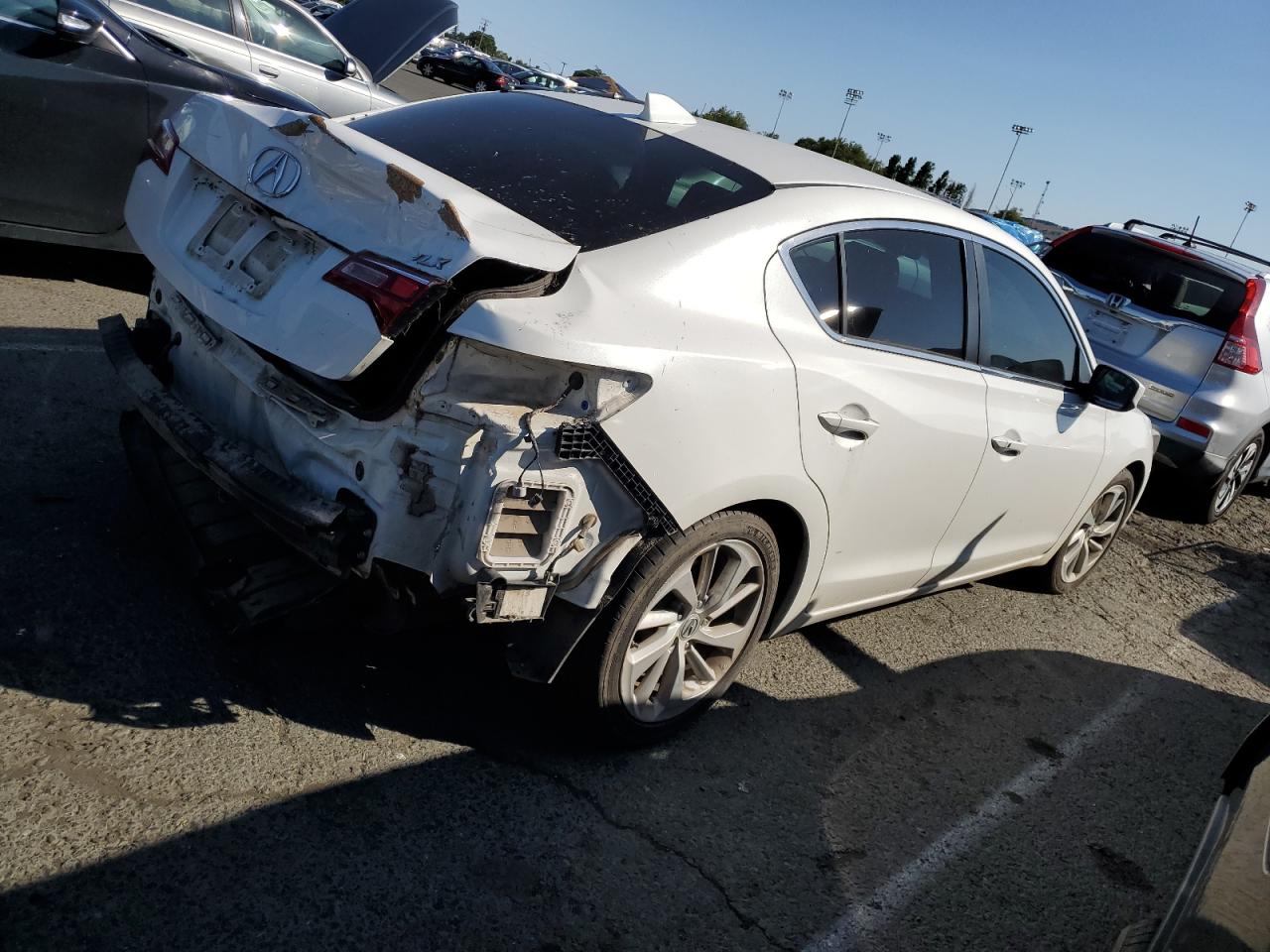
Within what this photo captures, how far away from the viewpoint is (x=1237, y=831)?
2236 mm

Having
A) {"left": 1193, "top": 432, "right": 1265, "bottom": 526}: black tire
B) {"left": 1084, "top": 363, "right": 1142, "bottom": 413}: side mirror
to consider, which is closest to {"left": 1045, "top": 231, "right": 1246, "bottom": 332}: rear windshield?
{"left": 1193, "top": 432, "right": 1265, "bottom": 526}: black tire

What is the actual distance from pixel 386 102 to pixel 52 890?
8071mm

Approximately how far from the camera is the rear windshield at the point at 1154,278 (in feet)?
23.5

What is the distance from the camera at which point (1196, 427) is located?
6.96 m

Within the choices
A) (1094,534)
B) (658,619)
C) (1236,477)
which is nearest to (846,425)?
(658,619)

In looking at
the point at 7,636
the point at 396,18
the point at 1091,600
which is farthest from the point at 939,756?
the point at 396,18

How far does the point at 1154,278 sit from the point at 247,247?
6611 millimetres

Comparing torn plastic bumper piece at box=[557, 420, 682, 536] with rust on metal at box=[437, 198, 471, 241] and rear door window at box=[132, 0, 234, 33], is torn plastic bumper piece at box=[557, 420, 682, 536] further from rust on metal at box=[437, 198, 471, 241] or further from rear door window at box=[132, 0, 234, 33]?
rear door window at box=[132, 0, 234, 33]

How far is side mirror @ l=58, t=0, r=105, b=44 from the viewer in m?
5.34

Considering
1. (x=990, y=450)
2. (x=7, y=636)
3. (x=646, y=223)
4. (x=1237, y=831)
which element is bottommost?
(x=7, y=636)

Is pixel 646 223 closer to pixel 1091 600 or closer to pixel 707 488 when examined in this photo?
pixel 707 488

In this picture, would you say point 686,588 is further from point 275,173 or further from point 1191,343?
point 1191,343

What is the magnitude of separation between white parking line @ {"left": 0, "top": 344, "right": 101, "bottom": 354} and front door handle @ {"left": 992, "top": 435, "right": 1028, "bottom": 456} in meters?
4.18

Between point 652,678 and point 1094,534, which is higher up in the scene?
point 1094,534
